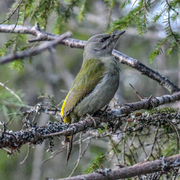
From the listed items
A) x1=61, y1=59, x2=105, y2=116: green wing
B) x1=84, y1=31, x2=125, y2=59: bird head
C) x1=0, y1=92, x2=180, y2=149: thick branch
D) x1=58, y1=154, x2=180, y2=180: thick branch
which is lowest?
x1=58, y1=154, x2=180, y2=180: thick branch

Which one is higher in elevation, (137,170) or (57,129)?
(57,129)

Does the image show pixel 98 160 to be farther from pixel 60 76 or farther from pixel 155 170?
pixel 60 76

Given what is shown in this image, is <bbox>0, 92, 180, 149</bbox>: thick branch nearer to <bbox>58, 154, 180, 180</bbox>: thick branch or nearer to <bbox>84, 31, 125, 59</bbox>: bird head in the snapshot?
<bbox>58, 154, 180, 180</bbox>: thick branch

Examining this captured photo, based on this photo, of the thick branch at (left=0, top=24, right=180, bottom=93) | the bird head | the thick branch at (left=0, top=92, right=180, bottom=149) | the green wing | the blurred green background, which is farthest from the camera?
the blurred green background

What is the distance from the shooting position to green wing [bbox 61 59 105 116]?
4559mm

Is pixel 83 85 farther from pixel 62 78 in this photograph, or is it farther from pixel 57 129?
pixel 62 78

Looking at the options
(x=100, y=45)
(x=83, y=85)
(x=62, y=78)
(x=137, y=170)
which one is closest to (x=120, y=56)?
(x=100, y=45)

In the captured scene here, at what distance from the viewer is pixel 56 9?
4941mm

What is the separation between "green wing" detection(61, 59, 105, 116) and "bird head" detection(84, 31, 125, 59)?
26.1 inches

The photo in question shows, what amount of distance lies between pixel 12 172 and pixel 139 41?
20.7ft

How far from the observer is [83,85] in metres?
4.66

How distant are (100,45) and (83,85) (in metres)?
1.31

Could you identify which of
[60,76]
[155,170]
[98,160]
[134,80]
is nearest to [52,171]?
[60,76]

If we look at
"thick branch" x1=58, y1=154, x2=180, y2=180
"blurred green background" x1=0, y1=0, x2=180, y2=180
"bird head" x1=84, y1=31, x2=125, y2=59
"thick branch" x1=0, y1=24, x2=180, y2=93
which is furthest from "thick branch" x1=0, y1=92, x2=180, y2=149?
"blurred green background" x1=0, y1=0, x2=180, y2=180
